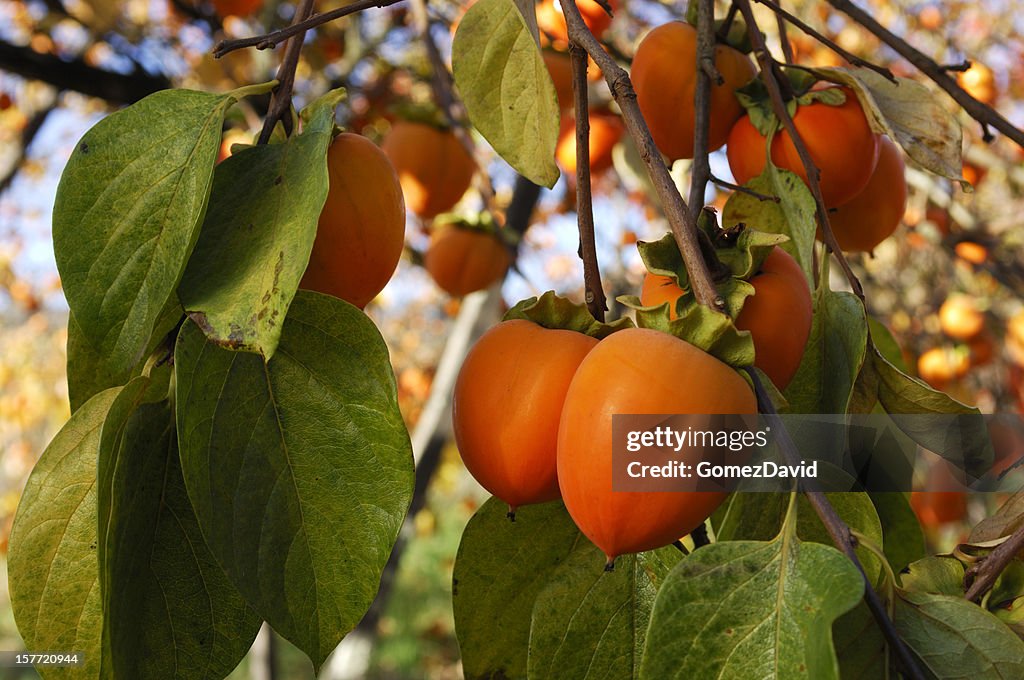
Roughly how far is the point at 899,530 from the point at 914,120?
0.32 m

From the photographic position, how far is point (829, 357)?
0.65m

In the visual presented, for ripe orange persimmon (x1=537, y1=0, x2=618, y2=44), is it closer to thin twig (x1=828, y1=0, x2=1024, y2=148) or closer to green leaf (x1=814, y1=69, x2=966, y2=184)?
thin twig (x1=828, y1=0, x2=1024, y2=148)

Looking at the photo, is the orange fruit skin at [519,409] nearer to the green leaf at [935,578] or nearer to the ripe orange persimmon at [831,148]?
the green leaf at [935,578]

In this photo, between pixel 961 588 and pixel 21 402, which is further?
pixel 21 402

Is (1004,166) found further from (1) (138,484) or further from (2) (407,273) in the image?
(2) (407,273)

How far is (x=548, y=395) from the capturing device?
0.50 m

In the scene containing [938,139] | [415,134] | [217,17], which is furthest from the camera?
[217,17]

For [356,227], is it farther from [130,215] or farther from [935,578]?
A: [935,578]

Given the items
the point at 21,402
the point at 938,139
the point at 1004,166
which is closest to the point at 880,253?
the point at 1004,166

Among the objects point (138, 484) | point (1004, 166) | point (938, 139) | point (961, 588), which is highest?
point (1004, 166)

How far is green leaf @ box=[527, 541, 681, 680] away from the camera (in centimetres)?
54

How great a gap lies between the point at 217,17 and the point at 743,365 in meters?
2.26

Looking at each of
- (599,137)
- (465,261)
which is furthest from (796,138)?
(465,261)

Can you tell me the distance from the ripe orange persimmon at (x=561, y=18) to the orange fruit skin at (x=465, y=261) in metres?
0.41
